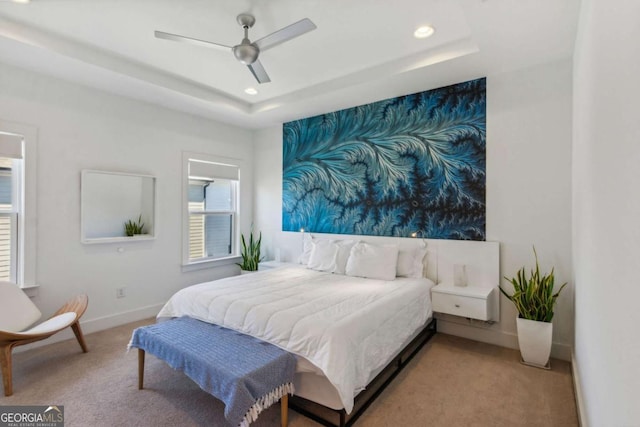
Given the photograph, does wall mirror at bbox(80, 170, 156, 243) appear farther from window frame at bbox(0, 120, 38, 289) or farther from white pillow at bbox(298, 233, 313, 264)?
white pillow at bbox(298, 233, 313, 264)

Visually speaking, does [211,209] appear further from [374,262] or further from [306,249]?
[374,262]

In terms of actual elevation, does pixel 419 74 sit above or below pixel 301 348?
above

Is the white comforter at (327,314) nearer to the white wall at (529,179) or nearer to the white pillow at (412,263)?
the white pillow at (412,263)

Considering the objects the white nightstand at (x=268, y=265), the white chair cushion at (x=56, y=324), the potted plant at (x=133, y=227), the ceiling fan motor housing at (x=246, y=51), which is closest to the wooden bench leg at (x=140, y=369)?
the white chair cushion at (x=56, y=324)

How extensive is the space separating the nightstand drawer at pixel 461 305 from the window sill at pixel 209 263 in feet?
10.7

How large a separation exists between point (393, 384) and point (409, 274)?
1.36 metres

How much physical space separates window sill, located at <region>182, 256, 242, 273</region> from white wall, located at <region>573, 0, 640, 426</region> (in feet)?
14.6

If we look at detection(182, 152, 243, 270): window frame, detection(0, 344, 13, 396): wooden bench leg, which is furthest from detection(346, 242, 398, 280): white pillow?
detection(0, 344, 13, 396): wooden bench leg

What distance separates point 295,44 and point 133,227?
302cm

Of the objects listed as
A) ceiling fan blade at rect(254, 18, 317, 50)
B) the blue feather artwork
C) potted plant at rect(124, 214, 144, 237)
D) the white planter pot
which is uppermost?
ceiling fan blade at rect(254, 18, 317, 50)

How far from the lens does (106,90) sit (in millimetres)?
3658

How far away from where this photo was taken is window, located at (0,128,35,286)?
3.07m

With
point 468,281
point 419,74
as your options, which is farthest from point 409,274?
point 419,74

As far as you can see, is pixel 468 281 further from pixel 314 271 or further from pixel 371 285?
pixel 314 271
